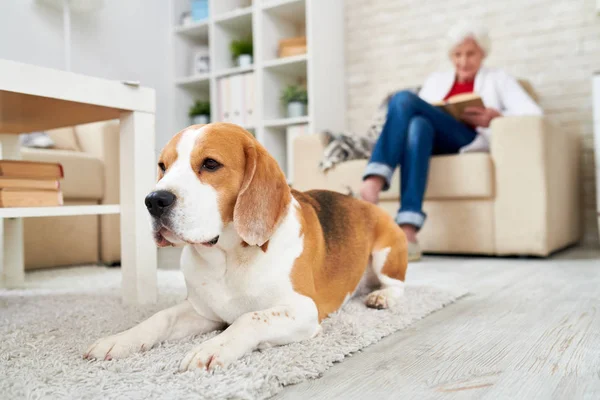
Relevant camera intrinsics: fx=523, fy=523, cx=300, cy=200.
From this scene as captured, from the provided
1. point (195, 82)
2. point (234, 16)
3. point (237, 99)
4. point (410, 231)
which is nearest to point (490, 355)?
point (410, 231)

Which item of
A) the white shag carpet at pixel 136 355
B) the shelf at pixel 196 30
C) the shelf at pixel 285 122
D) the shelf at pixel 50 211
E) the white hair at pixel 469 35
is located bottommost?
the white shag carpet at pixel 136 355

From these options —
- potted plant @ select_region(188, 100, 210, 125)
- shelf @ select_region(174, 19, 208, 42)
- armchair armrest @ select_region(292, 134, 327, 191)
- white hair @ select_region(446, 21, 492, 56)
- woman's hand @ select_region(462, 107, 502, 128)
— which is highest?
shelf @ select_region(174, 19, 208, 42)

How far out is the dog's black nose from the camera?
0.91 m

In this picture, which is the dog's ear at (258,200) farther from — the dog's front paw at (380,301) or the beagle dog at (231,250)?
the dog's front paw at (380,301)

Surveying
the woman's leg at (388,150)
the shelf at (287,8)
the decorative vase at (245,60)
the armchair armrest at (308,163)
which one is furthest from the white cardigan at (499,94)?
the decorative vase at (245,60)

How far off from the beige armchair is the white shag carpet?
1046mm

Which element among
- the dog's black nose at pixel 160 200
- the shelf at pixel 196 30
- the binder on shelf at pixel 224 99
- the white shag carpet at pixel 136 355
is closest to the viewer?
the white shag carpet at pixel 136 355

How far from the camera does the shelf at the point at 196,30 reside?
13.9 ft

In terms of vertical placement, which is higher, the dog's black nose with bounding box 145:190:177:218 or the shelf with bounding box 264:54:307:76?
the shelf with bounding box 264:54:307:76

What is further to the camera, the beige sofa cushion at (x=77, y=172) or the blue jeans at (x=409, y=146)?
the blue jeans at (x=409, y=146)

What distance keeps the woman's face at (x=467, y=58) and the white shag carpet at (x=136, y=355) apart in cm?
179

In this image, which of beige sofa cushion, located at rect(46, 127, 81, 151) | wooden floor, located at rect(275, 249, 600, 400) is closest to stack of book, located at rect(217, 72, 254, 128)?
beige sofa cushion, located at rect(46, 127, 81, 151)

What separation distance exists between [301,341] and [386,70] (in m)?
3.20

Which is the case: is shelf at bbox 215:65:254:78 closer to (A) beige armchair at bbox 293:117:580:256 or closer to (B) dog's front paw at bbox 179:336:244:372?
(A) beige armchair at bbox 293:117:580:256
